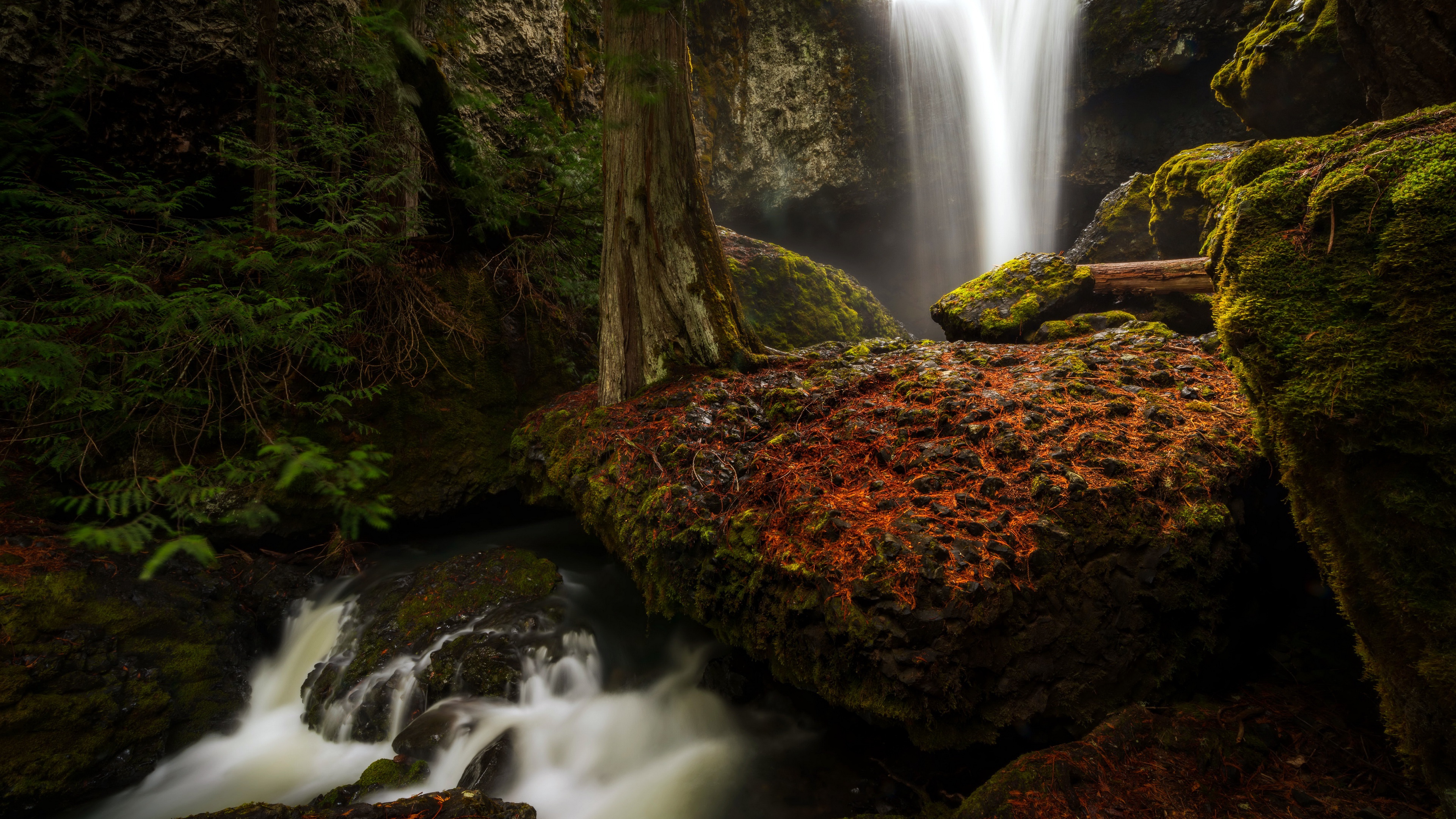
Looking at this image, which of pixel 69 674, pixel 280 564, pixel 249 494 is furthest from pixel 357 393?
pixel 69 674

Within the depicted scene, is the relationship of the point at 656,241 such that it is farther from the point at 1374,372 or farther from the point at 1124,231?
the point at 1124,231

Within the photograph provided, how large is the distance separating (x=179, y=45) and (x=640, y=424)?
566 cm

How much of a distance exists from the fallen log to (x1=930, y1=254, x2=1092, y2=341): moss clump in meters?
0.18

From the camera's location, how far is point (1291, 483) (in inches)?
82.0

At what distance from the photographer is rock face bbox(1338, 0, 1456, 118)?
10.5ft

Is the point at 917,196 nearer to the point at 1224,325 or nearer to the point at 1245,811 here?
the point at 1224,325

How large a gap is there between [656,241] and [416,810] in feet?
12.5

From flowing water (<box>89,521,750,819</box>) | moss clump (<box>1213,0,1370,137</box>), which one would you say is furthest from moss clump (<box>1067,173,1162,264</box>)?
flowing water (<box>89,521,750,819</box>)

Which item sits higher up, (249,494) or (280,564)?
(249,494)

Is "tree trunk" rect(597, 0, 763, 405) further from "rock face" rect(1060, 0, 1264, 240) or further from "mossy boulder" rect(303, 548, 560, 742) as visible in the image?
"rock face" rect(1060, 0, 1264, 240)

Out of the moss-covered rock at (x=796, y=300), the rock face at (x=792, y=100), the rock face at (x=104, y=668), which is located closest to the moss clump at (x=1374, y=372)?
the moss-covered rock at (x=796, y=300)

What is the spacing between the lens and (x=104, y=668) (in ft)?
10.1

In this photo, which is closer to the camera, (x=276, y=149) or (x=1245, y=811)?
(x=1245, y=811)

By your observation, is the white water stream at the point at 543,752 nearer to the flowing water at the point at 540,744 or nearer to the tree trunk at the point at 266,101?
the flowing water at the point at 540,744
